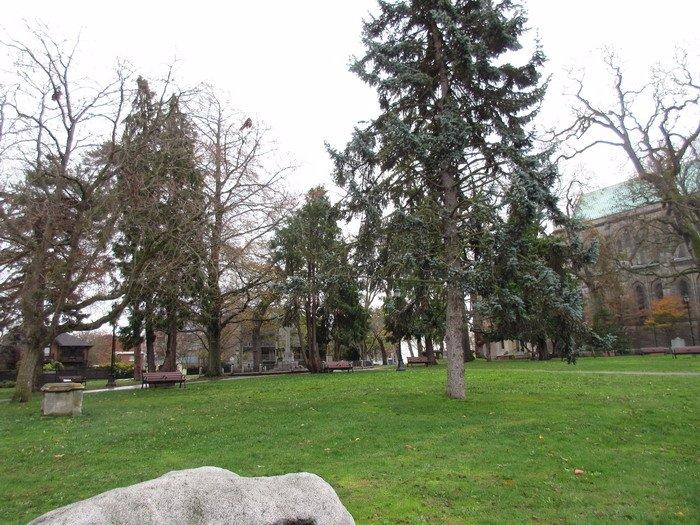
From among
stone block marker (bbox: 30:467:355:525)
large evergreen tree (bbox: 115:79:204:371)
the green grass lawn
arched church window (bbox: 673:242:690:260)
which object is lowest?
the green grass lawn

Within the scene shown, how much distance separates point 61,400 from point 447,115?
12.6m

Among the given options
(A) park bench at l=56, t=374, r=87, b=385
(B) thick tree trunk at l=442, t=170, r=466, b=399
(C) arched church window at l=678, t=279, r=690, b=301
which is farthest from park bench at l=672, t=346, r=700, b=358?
(A) park bench at l=56, t=374, r=87, b=385

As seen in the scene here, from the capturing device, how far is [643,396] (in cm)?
1345

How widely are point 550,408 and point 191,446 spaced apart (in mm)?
8027

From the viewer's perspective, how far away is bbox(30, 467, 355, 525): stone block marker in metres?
Result: 3.16

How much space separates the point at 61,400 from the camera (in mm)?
13477

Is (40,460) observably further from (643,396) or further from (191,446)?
(643,396)

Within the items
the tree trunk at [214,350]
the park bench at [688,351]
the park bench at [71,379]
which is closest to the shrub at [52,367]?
the park bench at [71,379]

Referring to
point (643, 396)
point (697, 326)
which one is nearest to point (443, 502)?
point (643, 396)

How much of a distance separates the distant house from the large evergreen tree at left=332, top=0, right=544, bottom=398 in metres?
50.0

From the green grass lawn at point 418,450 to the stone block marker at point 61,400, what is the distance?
2.08 feet

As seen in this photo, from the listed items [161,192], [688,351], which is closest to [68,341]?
[161,192]

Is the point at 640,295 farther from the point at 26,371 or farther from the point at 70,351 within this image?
the point at 70,351

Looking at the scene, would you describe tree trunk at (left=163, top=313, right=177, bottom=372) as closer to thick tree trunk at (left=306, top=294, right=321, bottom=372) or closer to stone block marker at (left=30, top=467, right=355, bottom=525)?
thick tree trunk at (left=306, top=294, right=321, bottom=372)
